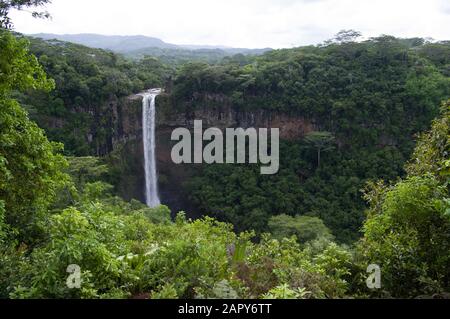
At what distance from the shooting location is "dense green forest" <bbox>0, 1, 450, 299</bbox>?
12.4ft

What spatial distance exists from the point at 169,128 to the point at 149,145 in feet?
6.56

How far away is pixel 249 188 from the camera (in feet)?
72.5

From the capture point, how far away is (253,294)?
12.4 feet

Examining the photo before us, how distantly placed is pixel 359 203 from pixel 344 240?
2.94 meters

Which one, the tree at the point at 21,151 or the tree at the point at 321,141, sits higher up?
the tree at the point at 21,151

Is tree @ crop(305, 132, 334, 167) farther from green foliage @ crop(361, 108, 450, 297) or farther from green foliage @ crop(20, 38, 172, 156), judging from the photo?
green foliage @ crop(361, 108, 450, 297)

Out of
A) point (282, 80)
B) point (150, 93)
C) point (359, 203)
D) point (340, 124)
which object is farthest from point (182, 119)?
point (359, 203)

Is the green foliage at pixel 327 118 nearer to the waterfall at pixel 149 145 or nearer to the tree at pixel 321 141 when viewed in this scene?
the tree at pixel 321 141

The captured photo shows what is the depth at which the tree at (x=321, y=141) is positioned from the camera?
23359 mm

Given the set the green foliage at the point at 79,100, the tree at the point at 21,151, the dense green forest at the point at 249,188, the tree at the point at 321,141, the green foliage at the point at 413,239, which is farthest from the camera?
the tree at the point at 321,141

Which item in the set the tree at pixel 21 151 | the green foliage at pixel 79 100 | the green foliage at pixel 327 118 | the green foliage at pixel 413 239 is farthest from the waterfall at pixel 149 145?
the green foliage at pixel 413 239

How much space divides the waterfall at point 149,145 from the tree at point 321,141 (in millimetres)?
9687

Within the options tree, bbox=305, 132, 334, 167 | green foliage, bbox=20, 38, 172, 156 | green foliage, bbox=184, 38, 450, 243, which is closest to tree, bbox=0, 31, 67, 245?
green foliage, bbox=184, 38, 450, 243
